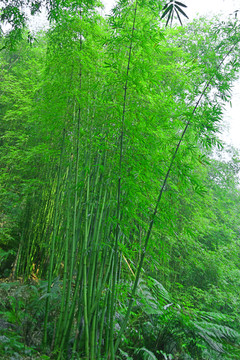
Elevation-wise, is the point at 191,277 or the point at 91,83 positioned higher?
the point at 91,83

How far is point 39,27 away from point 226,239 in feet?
23.9

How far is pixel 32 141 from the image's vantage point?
483cm

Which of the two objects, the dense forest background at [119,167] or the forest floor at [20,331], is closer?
the forest floor at [20,331]

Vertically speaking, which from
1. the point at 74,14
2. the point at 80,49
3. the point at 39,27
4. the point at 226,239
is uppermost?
the point at 39,27

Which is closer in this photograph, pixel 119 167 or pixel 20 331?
pixel 119 167

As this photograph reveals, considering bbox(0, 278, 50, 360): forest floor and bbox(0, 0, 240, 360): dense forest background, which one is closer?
bbox(0, 278, 50, 360): forest floor

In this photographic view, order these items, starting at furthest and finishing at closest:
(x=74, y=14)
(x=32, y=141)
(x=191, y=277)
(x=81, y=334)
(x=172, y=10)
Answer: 1. (x=191, y=277)
2. (x=32, y=141)
3. (x=74, y=14)
4. (x=81, y=334)
5. (x=172, y=10)

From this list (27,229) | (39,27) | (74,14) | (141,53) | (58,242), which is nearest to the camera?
(141,53)

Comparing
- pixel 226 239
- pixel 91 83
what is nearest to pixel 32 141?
pixel 91 83

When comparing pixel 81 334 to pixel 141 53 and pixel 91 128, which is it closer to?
pixel 91 128

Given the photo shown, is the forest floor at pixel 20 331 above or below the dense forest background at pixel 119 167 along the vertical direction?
below

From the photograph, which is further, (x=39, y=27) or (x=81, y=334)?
(x=39, y=27)

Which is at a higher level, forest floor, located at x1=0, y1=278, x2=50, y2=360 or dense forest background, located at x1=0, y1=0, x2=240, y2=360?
dense forest background, located at x1=0, y1=0, x2=240, y2=360

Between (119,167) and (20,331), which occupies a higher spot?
(119,167)
